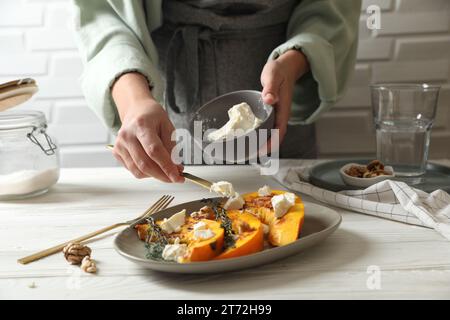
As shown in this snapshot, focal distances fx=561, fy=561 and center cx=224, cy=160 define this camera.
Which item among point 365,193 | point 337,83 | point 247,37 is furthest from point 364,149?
point 365,193

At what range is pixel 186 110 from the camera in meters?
1.11

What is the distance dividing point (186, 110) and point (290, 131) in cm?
24

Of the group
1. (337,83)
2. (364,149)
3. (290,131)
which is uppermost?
(337,83)

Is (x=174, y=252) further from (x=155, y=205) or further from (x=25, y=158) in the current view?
(x=25, y=158)

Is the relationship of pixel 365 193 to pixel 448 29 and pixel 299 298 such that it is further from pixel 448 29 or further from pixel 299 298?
pixel 448 29

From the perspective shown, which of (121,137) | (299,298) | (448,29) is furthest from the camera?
(448,29)

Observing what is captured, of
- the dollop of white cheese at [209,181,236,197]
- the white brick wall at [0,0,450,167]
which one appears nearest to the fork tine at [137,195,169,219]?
the dollop of white cheese at [209,181,236,197]

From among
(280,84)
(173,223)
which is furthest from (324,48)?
(173,223)

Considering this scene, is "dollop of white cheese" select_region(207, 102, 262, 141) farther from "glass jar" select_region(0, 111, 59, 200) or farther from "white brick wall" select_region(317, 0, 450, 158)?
"white brick wall" select_region(317, 0, 450, 158)

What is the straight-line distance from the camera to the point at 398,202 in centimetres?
74

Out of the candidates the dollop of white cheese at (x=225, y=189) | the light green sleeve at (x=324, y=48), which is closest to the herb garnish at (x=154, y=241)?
the dollop of white cheese at (x=225, y=189)

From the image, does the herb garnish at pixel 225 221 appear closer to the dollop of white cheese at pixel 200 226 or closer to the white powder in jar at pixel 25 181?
the dollop of white cheese at pixel 200 226

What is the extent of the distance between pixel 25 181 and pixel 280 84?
0.42 meters

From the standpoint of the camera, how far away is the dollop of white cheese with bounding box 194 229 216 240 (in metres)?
0.57
